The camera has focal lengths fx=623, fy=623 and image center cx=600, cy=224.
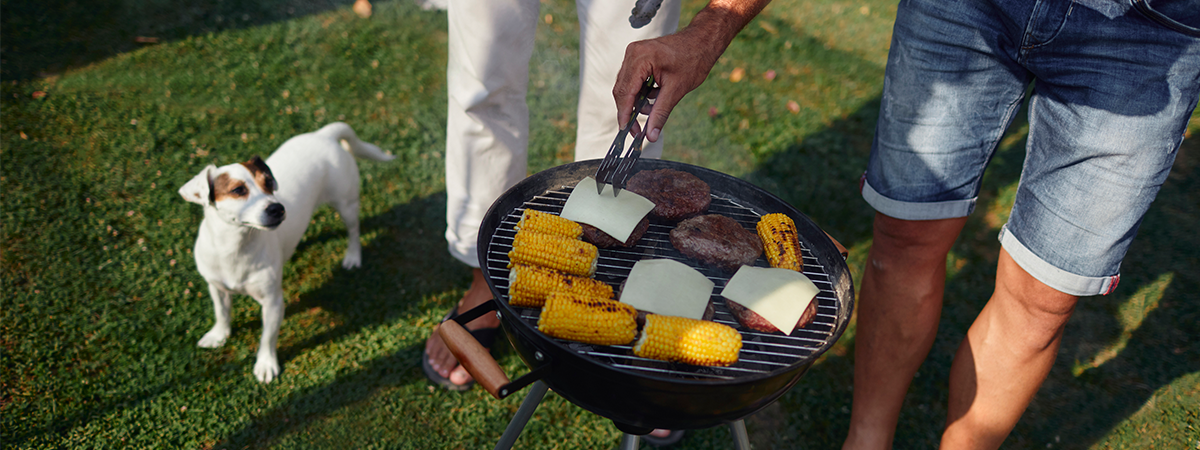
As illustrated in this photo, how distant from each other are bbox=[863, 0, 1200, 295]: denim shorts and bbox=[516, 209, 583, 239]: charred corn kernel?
121cm

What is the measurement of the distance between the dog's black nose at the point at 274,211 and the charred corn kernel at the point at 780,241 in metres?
1.94

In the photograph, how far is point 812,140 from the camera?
4895mm

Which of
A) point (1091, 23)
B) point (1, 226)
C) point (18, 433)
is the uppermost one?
point (1091, 23)

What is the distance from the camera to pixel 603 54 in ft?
8.73

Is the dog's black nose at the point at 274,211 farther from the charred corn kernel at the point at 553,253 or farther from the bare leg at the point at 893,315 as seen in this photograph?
the bare leg at the point at 893,315

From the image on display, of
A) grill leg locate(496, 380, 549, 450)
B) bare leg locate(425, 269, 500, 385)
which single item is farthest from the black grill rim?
bare leg locate(425, 269, 500, 385)

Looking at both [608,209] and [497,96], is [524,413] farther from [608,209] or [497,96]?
[497,96]

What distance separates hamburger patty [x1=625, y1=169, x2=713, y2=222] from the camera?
2.15 metres

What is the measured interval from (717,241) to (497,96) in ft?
4.07

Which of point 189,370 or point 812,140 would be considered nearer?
point 189,370

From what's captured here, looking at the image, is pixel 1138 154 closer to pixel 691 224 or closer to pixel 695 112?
pixel 691 224

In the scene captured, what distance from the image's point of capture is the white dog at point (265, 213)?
102 inches

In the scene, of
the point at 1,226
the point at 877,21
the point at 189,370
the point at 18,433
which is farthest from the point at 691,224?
the point at 877,21

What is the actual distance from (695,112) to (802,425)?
2.81m
